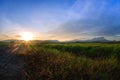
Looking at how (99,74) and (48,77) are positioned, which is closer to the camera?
(48,77)

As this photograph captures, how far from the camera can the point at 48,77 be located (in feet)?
22.1

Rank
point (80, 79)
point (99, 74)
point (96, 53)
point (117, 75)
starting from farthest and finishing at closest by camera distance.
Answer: point (96, 53), point (117, 75), point (99, 74), point (80, 79)

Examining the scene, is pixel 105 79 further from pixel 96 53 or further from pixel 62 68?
pixel 96 53

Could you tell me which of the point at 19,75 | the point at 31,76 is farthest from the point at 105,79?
the point at 19,75

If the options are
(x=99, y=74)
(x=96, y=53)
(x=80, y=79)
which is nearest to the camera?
(x=80, y=79)

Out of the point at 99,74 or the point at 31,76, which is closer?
the point at 31,76

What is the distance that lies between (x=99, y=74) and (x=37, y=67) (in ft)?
8.49

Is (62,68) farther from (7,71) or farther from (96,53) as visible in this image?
(96,53)

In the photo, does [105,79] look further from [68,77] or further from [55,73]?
[55,73]

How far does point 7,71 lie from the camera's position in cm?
770

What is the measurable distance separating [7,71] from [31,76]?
1475 mm

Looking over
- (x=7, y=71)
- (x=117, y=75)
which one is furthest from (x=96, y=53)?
(x=7, y=71)

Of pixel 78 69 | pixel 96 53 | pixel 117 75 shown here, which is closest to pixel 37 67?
pixel 78 69

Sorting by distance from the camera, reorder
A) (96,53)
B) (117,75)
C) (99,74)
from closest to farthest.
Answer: (99,74), (117,75), (96,53)
